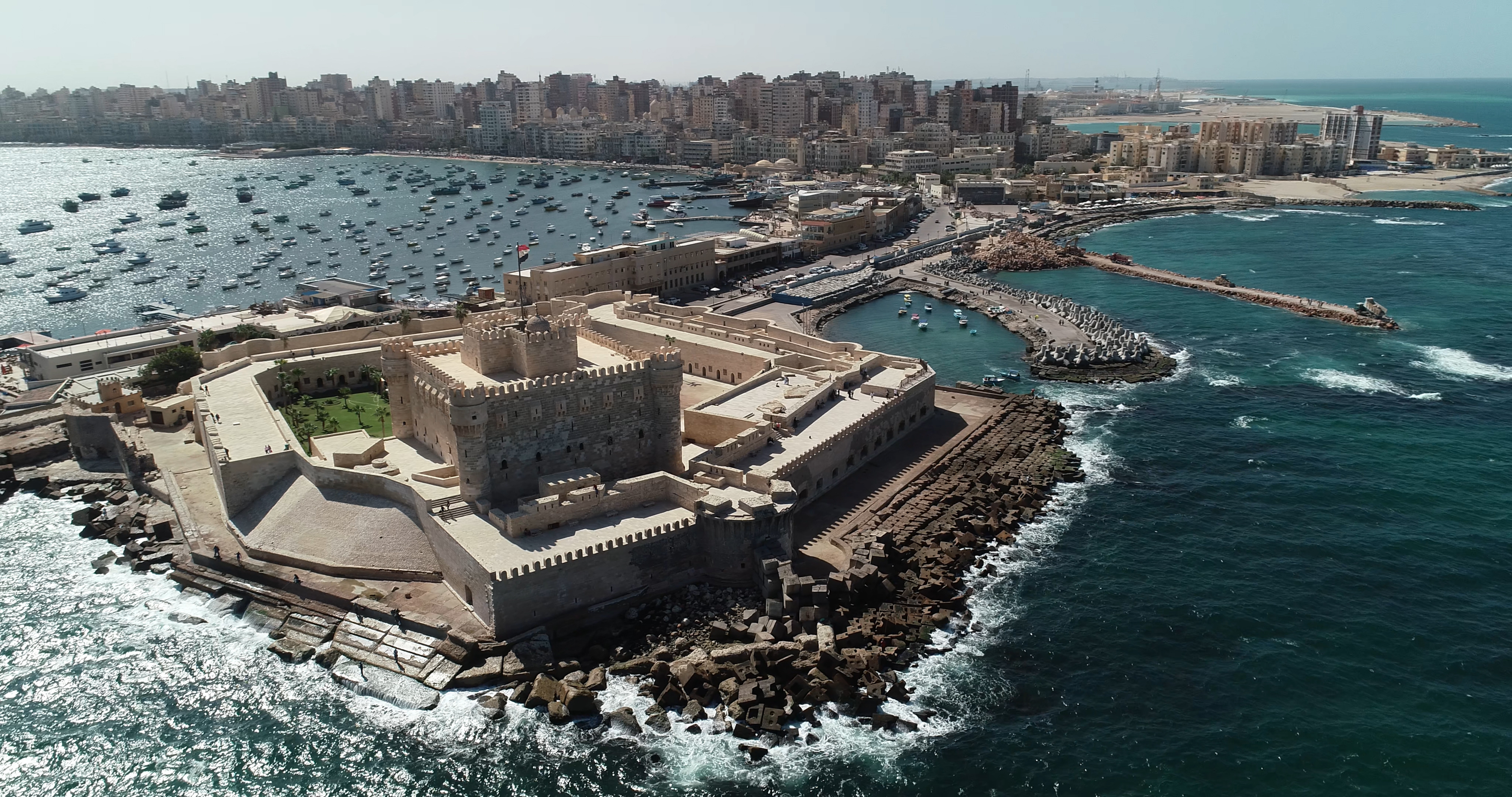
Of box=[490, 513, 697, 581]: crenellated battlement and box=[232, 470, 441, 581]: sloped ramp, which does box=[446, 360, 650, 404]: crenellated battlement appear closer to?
box=[232, 470, 441, 581]: sloped ramp

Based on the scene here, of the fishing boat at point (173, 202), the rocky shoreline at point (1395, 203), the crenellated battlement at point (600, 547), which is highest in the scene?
the fishing boat at point (173, 202)

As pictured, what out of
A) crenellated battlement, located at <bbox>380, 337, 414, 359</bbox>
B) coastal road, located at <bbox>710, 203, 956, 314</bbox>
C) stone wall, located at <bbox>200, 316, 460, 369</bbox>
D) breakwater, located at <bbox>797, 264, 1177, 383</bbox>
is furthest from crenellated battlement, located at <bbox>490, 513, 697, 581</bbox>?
coastal road, located at <bbox>710, 203, 956, 314</bbox>

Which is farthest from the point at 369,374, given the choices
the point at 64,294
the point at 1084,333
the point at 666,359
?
the point at 64,294

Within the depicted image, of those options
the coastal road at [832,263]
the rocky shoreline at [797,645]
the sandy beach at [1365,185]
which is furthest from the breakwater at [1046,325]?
the sandy beach at [1365,185]

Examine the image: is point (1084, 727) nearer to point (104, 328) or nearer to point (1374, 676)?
point (1374, 676)

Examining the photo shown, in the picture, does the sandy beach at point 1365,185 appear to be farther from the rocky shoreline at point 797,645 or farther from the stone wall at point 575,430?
the stone wall at point 575,430

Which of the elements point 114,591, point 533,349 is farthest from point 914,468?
point 114,591
